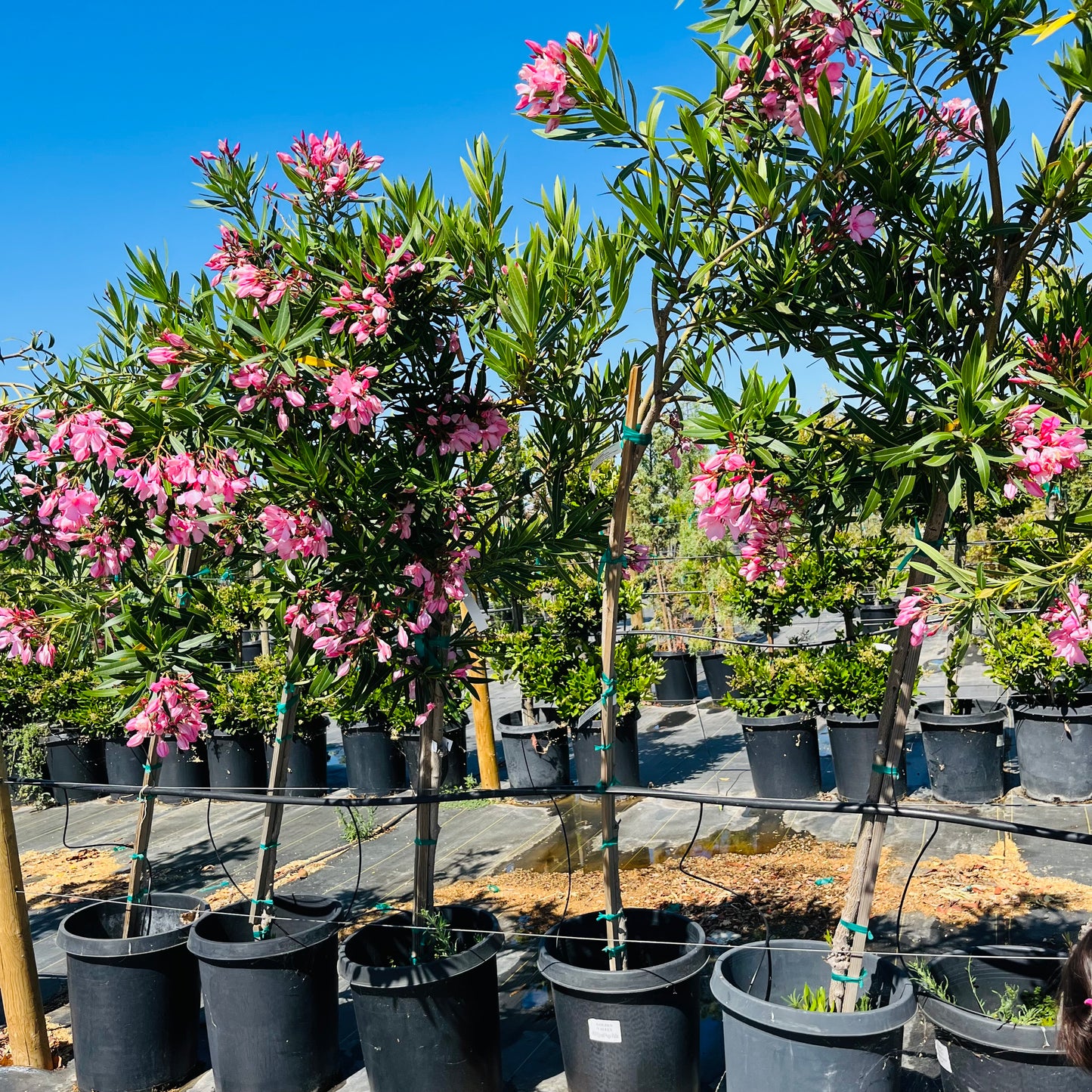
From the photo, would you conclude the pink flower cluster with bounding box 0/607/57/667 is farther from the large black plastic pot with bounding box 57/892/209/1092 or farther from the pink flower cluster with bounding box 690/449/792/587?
the pink flower cluster with bounding box 690/449/792/587

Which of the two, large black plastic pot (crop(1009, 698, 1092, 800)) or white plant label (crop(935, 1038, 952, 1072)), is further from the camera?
large black plastic pot (crop(1009, 698, 1092, 800))

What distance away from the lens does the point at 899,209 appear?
2412 mm

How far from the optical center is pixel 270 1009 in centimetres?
330

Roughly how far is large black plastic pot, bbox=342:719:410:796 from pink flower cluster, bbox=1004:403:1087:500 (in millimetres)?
6207

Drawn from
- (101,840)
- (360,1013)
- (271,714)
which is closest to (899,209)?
(360,1013)

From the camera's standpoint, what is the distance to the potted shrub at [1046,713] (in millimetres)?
5703

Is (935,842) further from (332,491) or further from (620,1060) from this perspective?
(332,491)

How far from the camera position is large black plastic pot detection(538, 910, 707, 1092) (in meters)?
2.84

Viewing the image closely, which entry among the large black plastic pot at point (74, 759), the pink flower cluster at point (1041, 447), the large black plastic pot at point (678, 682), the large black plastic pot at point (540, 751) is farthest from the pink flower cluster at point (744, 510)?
the large black plastic pot at point (74, 759)

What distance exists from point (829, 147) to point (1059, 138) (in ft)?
2.12

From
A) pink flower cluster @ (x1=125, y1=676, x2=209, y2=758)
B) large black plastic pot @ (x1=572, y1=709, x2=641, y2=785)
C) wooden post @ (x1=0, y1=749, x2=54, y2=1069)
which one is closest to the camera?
pink flower cluster @ (x1=125, y1=676, x2=209, y2=758)

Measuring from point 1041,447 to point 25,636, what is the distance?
301 cm

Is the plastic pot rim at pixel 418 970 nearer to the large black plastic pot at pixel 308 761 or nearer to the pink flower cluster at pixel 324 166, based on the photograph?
the pink flower cluster at pixel 324 166

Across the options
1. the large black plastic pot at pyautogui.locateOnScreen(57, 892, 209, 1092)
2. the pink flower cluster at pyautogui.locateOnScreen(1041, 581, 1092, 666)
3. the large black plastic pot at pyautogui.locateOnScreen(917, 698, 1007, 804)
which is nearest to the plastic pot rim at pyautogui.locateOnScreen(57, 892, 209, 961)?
the large black plastic pot at pyautogui.locateOnScreen(57, 892, 209, 1092)
